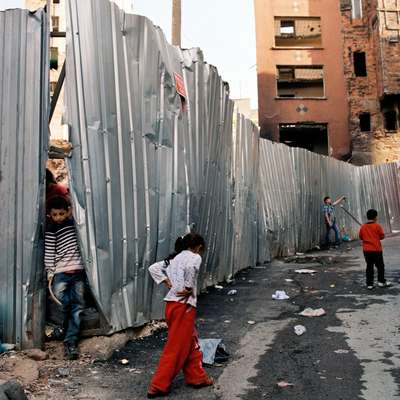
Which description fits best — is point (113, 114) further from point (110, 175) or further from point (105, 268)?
point (105, 268)

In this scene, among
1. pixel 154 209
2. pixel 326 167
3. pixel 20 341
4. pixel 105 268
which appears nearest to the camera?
pixel 20 341

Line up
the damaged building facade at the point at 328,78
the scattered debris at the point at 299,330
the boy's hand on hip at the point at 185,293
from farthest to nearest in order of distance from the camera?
the damaged building facade at the point at 328,78
the scattered debris at the point at 299,330
the boy's hand on hip at the point at 185,293

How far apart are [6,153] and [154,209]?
1.63 meters

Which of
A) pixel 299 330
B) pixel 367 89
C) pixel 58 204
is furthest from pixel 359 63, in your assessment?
pixel 58 204

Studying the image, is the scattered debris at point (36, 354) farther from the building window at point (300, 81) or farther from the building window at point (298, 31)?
the building window at point (298, 31)

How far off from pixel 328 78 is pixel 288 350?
24.2 meters

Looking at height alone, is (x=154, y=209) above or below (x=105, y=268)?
above

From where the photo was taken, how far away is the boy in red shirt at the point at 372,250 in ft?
22.7

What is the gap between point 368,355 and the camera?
3.97 meters

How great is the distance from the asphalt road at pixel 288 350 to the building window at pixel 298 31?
73.3 ft

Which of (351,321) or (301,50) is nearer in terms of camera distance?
(351,321)

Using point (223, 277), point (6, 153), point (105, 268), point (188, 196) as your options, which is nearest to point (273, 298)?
point (223, 277)

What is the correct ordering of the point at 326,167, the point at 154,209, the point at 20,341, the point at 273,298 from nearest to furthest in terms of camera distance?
1. the point at 20,341
2. the point at 154,209
3. the point at 273,298
4. the point at 326,167

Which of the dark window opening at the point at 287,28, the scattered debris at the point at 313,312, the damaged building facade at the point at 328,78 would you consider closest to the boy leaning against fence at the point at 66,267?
the scattered debris at the point at 313,312
